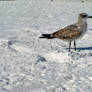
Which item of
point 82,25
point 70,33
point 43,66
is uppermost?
point 82,25

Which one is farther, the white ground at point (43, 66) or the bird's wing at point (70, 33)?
the bird's wing at point (70, 33)

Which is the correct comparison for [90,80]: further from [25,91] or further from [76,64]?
[25,91]

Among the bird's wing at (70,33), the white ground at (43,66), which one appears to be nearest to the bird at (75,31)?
the bird's wing at (70,33)

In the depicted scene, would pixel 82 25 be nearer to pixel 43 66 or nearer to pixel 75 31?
pixel 75 31

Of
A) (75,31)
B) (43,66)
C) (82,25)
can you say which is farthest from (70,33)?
(43,66)

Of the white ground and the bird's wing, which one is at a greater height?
the bird's wing

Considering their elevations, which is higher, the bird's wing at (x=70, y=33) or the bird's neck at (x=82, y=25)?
the bird's neck at (x=82, y=25)

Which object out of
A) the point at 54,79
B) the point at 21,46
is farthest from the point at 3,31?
the point at 54,79

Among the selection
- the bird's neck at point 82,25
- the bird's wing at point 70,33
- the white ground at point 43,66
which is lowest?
the white ground at point 43,66

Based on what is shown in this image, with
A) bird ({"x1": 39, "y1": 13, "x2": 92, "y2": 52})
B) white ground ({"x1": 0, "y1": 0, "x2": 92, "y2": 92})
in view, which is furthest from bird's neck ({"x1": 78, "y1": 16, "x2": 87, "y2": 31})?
white ground ({"x1": 0, "y1": 0, "x2": 92, "y2": 92})

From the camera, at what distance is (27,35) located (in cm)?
923

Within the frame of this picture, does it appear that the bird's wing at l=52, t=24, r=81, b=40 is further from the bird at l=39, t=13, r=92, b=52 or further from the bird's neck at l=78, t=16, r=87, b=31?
the bird's neck at l=78, t=16, r=87, b=31

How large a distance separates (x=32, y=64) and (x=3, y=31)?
4.44 metres

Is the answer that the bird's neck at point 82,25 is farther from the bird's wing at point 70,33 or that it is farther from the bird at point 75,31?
the bird's wing at point 70,33
